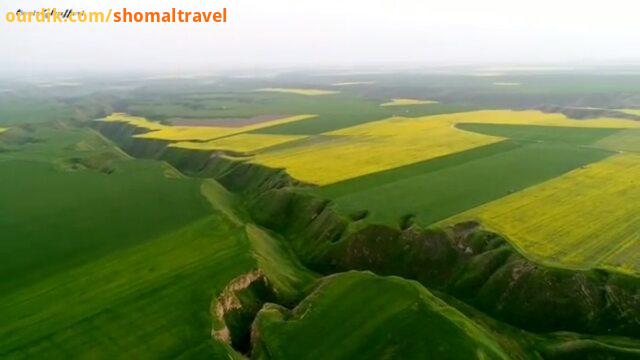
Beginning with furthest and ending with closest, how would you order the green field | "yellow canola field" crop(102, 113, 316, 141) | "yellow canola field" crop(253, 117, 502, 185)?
the green field → "yellow canola field" crop(102, 113, 316, 141) → "yellow canola field" crop(253, 117, 502, 185)

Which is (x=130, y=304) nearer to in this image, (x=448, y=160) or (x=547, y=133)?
(x=448, y=160)

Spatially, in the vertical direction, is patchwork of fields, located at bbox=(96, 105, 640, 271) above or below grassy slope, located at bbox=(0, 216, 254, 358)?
Result: above

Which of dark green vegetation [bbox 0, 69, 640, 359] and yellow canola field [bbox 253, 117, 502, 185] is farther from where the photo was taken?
yellow canola field [bbox 253, 117, 502, 185]

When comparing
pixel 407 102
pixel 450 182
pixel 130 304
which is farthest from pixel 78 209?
pixel 407 102

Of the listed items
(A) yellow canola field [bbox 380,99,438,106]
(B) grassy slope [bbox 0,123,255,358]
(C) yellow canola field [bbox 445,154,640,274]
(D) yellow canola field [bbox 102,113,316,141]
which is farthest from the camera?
(A) yellow canola field [bbox 380,99,438,106]

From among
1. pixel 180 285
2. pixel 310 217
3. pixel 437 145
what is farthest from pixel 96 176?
pixel 437 145

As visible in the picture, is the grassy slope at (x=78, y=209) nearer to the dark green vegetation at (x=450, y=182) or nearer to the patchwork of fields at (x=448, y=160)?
the patchwork of fields at (x=448, y=160)

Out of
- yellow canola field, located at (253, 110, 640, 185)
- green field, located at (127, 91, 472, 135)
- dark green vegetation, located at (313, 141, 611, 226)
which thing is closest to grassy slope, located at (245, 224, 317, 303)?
dark green vegetation, located at (313, 141, 611, 226)

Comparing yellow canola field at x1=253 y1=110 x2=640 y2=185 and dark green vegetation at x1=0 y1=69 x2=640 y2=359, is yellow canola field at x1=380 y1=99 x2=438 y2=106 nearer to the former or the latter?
yellow canola field at x1=253 y1=110 x2=640 y2=185
